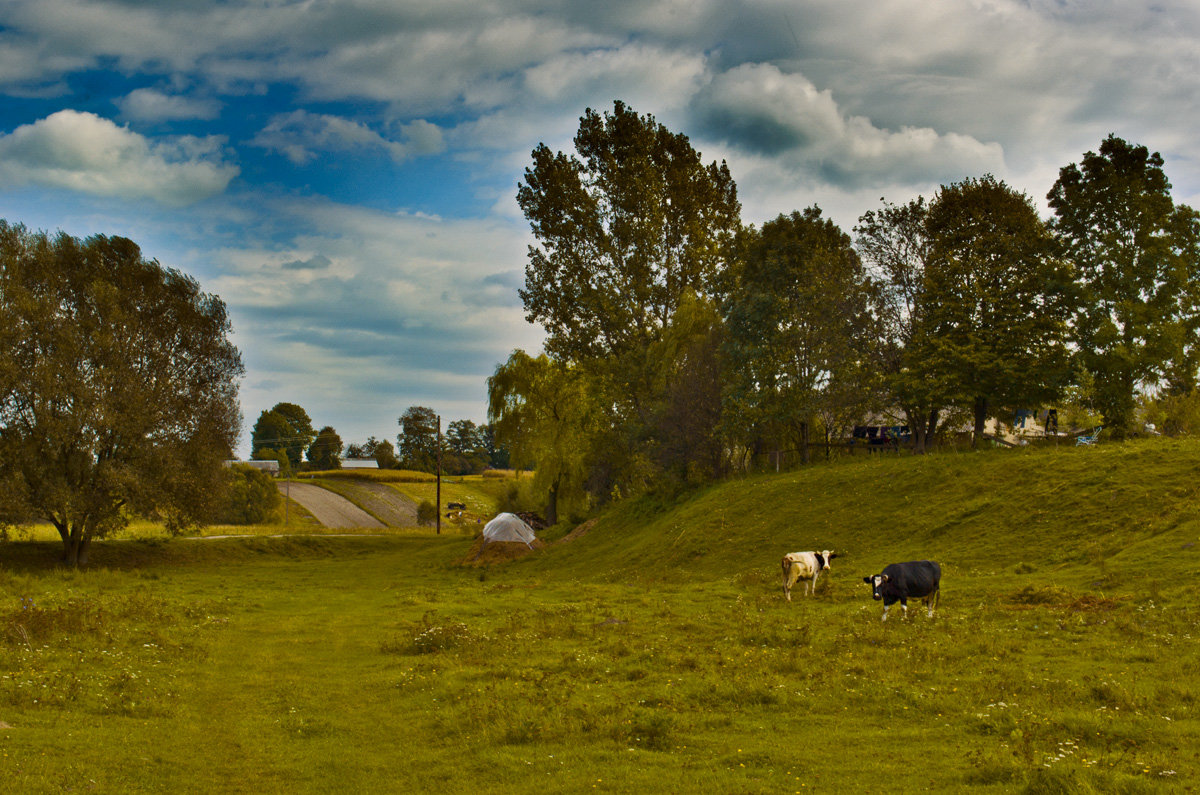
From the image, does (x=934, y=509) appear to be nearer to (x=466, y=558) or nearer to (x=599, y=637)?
(x=599, y=637)

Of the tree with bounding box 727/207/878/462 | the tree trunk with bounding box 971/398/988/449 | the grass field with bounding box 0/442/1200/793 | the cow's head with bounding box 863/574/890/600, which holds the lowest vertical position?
the grass field with bounding box 0/442/1200/793

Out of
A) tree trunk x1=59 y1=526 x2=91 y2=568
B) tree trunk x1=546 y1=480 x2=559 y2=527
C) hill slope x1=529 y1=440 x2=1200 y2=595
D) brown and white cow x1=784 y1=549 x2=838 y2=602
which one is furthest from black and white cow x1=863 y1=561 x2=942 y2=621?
tree trunk x1=546 y1=480 x2=559 y2=527

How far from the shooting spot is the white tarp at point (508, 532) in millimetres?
53094

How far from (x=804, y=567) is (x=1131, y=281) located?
107 feet

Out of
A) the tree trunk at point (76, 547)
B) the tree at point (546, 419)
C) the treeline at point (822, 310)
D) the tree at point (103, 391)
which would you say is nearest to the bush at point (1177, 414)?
the treeline at point (822, 310)

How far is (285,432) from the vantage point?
190500 millimetres

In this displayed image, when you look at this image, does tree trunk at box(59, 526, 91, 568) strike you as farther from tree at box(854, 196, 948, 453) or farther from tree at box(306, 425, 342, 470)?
tree at box(306, 425, 342, 470)

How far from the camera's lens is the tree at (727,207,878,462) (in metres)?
52.2

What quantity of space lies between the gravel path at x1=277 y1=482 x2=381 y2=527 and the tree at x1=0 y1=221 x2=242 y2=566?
53.1 meters

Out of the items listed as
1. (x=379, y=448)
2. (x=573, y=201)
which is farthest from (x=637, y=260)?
(x=379, y=448)

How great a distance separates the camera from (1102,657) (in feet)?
51.7

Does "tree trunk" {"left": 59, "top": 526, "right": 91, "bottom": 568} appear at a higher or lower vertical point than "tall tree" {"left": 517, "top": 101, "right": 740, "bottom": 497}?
lower

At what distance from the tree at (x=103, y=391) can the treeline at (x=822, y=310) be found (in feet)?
80.2

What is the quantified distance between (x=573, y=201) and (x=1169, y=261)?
3674 centimetres
